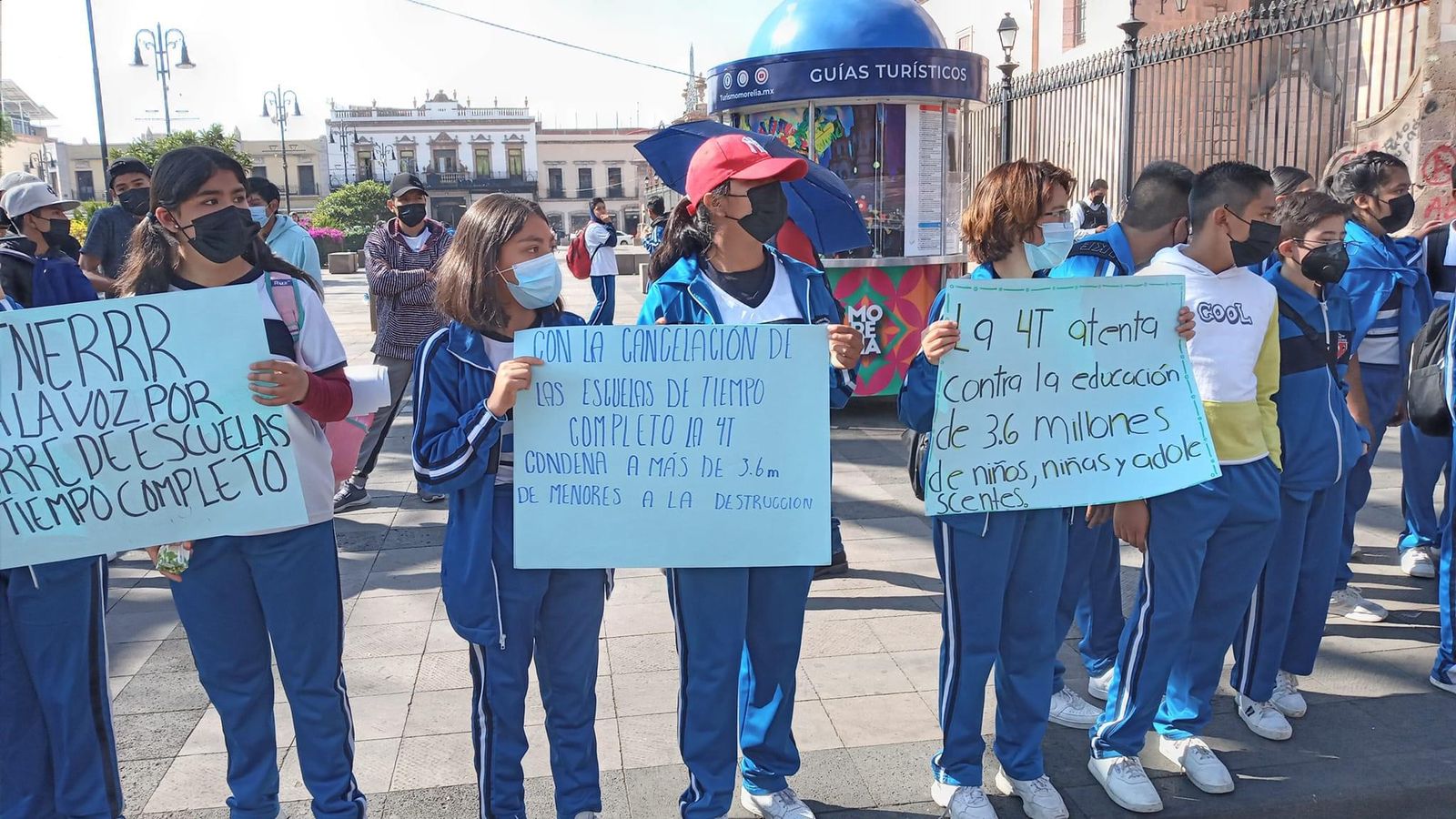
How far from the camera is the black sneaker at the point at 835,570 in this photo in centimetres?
507

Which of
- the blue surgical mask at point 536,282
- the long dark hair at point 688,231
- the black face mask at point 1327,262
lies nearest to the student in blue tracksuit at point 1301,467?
the black face mask at point 1327,262

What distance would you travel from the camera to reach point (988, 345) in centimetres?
289

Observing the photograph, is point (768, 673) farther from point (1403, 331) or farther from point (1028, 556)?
point (1403, 331)

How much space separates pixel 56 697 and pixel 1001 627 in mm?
2531

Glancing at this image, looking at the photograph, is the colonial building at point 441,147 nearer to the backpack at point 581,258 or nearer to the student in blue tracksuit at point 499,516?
the backpack at point 581,258

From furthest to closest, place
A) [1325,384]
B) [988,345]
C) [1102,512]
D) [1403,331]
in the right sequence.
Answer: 1. [1403,331]
2. [1325,384]
3. [1102,512]
4. [988,345]

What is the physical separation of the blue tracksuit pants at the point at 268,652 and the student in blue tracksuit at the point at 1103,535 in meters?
2.06

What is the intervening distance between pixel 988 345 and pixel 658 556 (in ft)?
3.46

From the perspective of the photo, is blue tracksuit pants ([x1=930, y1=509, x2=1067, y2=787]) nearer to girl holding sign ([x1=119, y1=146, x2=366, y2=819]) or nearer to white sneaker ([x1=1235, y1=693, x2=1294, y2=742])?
white sneaker ([x1=1235, y1=693, x2=1294, y2=742])

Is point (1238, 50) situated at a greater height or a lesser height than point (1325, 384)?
greater

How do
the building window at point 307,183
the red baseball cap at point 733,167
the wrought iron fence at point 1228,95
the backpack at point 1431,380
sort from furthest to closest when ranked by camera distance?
1. the building window at point 307,183
2. the wrought iron fence at point 1228,95
3. the backpack at point 1431,380
4. the red baseball cap at point 733,167

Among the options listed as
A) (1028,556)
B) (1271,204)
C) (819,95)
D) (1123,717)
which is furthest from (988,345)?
(819,95)

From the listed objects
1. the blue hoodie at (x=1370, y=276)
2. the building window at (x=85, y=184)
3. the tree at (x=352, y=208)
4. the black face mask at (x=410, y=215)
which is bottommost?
the blue hoodie at (x=1370, y=276)

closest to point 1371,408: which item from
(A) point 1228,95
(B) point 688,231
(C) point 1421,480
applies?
(C) point 1421,480
